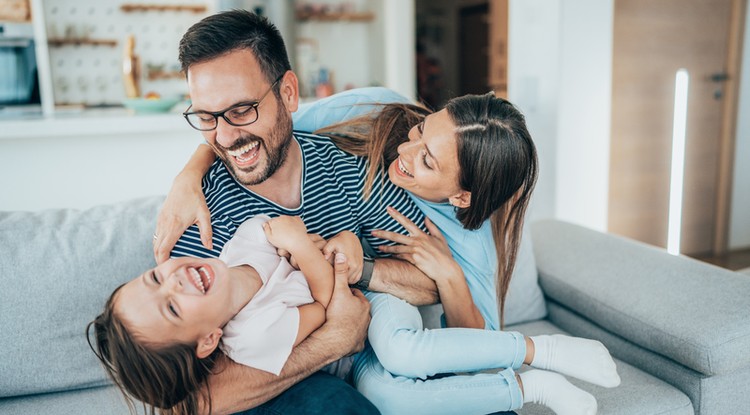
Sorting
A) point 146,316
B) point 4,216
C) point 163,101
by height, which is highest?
point 163,101

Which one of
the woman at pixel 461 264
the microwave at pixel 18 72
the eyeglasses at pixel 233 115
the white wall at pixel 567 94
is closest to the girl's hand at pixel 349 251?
the woman at pixel 461 264

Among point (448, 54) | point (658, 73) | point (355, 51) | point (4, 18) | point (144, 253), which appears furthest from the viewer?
point (448, 54)

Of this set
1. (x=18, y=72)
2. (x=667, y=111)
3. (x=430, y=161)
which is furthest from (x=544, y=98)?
(x=18, y=72)

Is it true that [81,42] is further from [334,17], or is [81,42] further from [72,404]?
[72,404]

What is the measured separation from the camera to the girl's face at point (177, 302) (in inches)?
48.5

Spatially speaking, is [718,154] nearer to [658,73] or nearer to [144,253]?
[658,73]

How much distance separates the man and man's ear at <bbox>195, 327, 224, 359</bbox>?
6 centimetres

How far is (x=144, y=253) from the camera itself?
164 centimetres

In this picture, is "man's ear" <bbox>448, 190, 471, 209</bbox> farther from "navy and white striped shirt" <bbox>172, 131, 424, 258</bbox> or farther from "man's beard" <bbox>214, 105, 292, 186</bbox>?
"man's beard" <bbox>214, 105, 292, 186</bbox>

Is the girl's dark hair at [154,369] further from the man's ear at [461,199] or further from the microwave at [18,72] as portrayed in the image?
the microwave at [18,72]

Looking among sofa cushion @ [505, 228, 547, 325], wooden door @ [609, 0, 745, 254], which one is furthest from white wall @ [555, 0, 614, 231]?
sofa cushion @ [505, 228, 547, 325]

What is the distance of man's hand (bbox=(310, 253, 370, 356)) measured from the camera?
140 centimetres

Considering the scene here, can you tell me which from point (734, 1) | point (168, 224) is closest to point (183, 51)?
point (168, 224)

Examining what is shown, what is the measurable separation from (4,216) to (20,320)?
34cm
